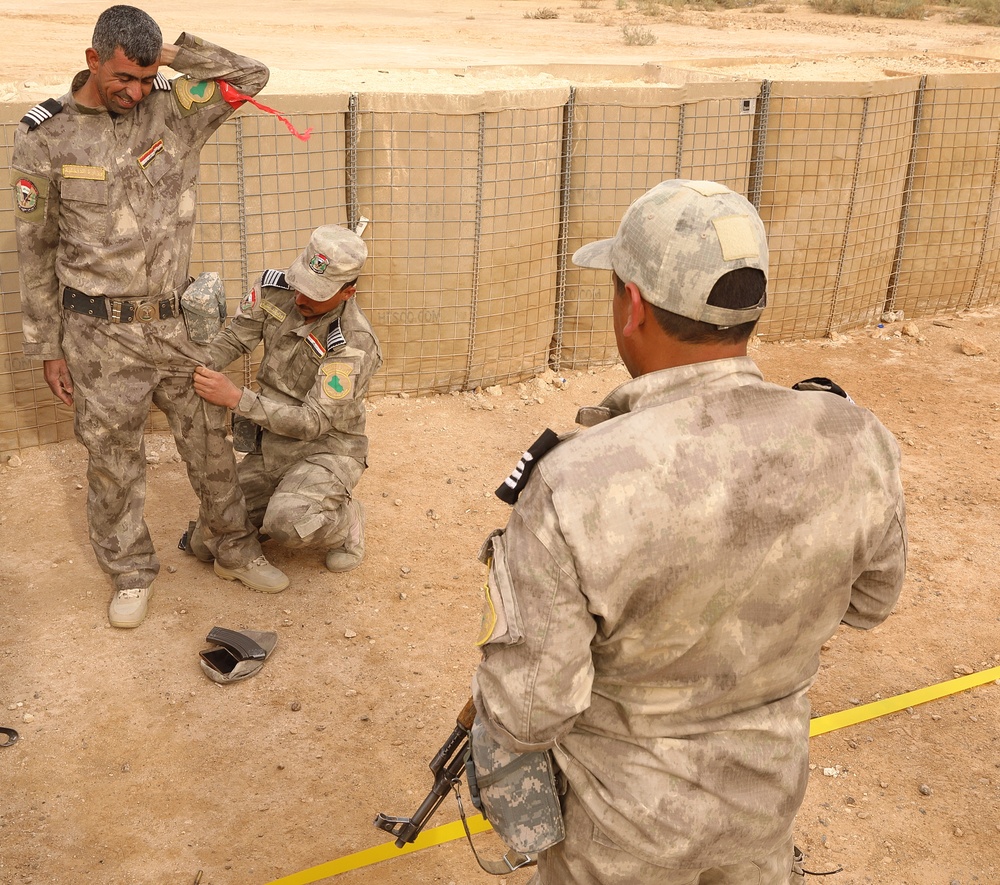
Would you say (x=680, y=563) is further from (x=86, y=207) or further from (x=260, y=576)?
(x=260, y=576)

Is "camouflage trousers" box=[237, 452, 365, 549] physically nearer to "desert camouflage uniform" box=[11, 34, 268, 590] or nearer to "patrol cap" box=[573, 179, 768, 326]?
"desert camouflage uniform" box=[11, 34, 268, 590]

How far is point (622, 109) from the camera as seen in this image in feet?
22.5

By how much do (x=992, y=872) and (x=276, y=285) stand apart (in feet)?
11.9

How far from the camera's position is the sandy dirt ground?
354 centimetres

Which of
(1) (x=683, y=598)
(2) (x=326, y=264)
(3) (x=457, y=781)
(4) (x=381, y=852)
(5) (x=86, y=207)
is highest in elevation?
(5) (x=86, y=207)

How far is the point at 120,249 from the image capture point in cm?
412

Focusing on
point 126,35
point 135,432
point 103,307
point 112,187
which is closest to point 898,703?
point 135,432

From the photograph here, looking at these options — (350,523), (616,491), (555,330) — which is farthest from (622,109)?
(616,491)

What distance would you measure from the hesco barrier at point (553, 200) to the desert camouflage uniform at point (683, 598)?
4.45 metres

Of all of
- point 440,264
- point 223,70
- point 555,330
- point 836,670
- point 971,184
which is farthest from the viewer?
point 971,184

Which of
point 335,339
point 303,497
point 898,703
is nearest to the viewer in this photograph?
point 898,703

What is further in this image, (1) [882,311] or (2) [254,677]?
(1) [882,311]

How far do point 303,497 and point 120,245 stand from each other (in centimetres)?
133

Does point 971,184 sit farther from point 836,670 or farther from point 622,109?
point 836,670
